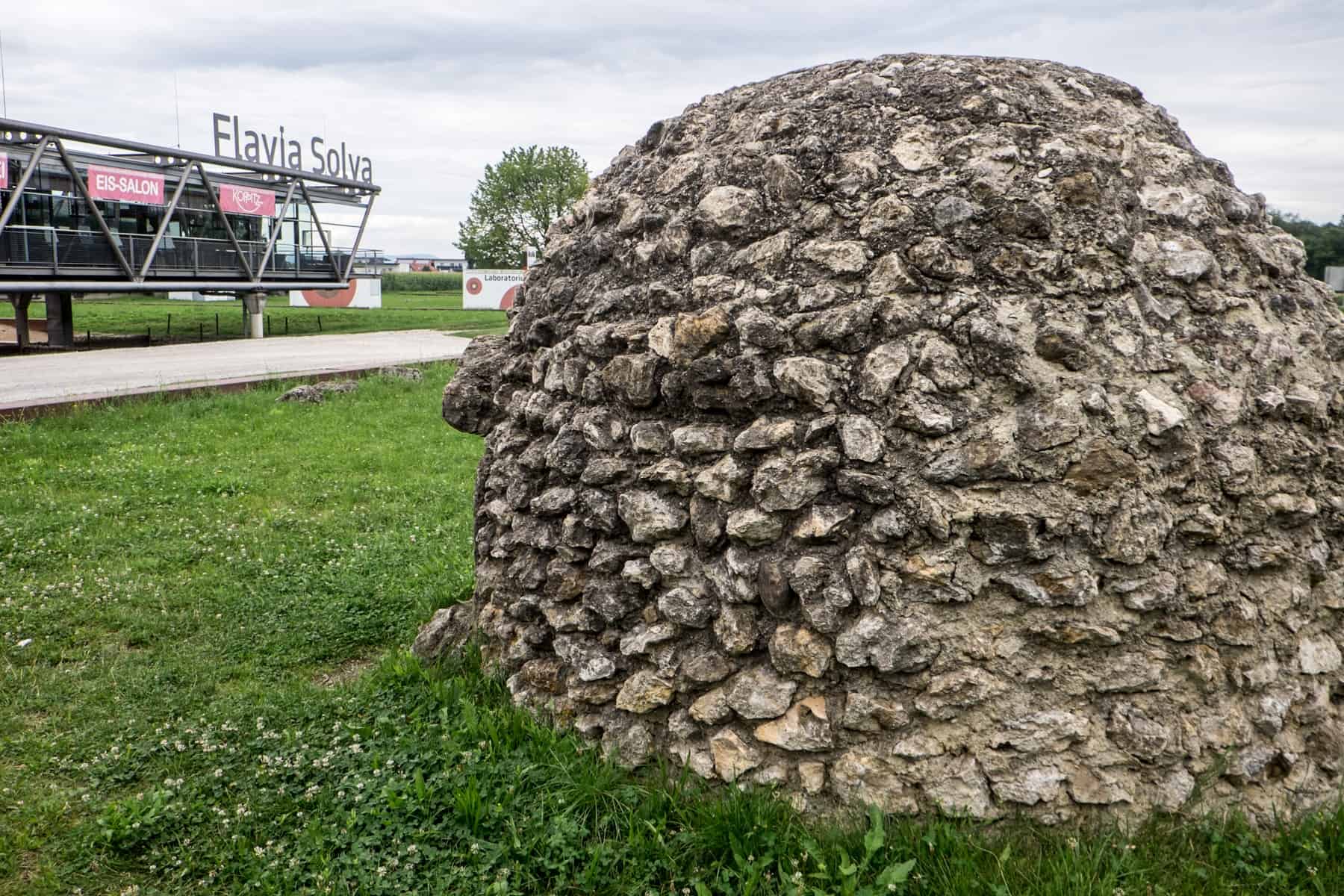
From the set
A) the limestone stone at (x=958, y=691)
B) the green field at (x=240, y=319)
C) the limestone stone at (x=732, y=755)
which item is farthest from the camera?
the green field at (x=240, y=319)

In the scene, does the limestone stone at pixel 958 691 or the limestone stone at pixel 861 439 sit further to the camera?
the limestone stone at pixel 861 439

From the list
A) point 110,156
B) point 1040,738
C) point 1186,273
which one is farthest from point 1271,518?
point 110,156

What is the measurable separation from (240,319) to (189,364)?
18059mm

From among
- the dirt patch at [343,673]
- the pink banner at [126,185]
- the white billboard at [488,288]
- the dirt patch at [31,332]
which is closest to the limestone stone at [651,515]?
the dirt patch at [343,673]

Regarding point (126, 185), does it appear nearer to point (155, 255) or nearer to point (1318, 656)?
point (155, 255)

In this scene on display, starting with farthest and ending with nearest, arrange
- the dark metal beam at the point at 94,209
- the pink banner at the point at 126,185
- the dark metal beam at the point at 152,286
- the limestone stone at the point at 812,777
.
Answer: the pink banner at the point at 126,185 < the dark metal beam at the point at 94,209 < the dark metal beam at the point at 152,286 < the limestone stone at the point at 812,777

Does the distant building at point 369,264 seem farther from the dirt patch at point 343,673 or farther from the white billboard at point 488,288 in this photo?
the dirt patch at point 343,673

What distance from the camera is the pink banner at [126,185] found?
23531 millimetres

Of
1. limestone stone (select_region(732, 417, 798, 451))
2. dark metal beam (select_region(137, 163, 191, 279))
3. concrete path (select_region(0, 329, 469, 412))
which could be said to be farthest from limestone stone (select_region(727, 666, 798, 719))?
dark metal beam (select_region(137, 163, 191, 279))

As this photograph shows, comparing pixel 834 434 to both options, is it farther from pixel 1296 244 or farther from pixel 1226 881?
pixel 1296 244

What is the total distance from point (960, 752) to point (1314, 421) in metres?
1.81

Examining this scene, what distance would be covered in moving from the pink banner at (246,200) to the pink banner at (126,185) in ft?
7.16

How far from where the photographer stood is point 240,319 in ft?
114

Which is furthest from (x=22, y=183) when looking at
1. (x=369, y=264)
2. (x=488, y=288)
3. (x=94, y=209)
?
(x=369, y=264)
